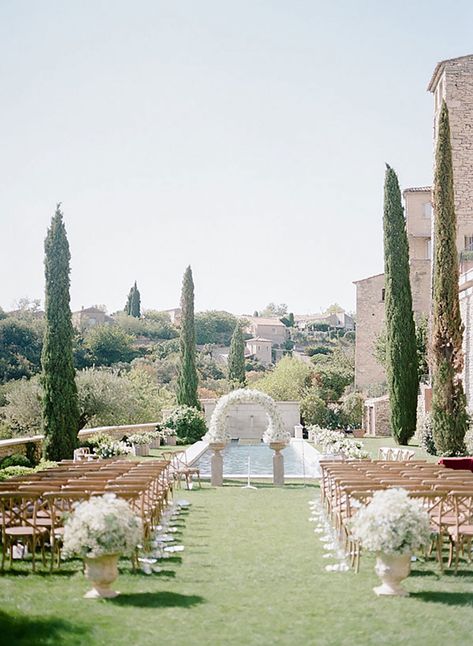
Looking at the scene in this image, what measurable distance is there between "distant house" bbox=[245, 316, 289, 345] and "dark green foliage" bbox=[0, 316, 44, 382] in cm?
5889

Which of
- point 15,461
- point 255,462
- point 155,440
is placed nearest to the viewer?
point 15,461

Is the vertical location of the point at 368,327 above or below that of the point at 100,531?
above

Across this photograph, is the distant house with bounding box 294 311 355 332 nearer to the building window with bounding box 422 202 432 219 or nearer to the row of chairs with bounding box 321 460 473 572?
the building window with bounding box 422 202 432 219

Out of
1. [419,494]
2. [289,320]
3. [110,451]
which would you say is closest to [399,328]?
[110,451]

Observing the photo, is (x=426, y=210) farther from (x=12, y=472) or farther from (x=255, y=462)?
(x=12, y=472)

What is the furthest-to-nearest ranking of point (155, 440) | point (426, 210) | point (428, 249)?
1. point (428, 249)
2. point (426, 210)
3. point (155, 440)

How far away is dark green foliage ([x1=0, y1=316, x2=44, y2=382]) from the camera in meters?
47.7

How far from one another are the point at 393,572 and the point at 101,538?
2833 mm

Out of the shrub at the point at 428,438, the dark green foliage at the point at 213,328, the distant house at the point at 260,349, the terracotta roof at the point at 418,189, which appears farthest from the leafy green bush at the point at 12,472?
the distant house at the point at 260,349

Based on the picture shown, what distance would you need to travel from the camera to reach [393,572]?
7520 millimetres

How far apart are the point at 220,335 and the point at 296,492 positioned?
78034 mm

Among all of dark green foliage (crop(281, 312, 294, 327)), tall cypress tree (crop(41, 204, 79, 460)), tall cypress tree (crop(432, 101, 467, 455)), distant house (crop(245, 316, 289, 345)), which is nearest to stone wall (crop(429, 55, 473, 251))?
tall cypress tree (crop(432, 101, 467, 455))

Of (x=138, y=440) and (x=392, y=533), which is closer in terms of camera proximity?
(x=392, y=533)

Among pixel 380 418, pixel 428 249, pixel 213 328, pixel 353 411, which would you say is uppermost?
pixel 213 328
